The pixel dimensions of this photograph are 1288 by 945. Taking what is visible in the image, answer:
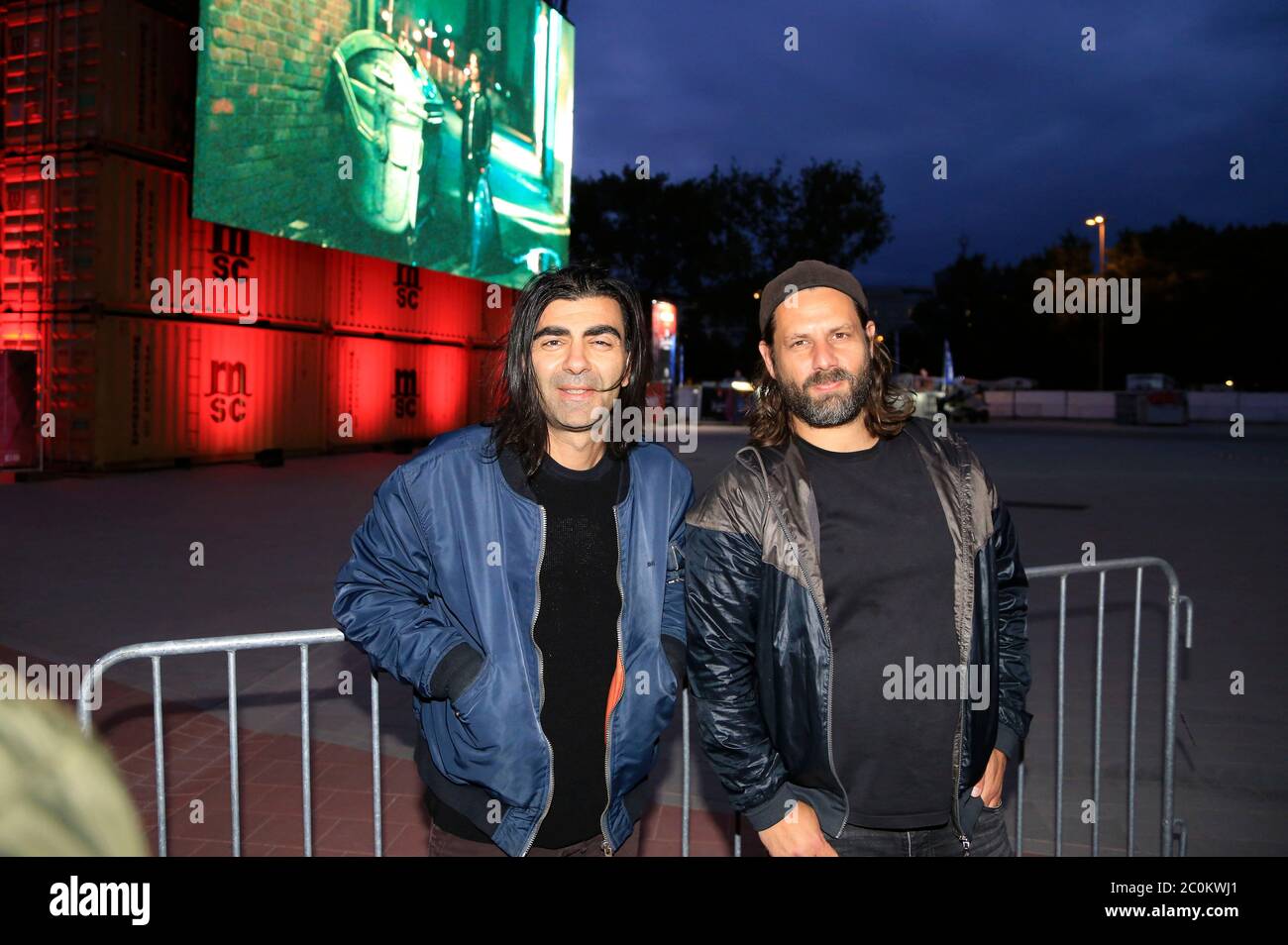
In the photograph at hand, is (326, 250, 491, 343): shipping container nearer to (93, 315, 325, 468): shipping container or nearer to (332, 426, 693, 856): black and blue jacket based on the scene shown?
(93, 315, 325, 468): shipping container

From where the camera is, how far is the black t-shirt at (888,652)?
2.24 m

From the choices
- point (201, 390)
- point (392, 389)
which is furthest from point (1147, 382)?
point (201, 390)

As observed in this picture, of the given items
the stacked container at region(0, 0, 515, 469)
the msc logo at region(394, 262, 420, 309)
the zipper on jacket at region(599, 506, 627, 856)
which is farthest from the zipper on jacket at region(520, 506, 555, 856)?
the msc logo at region(394, 262, 420, 309)

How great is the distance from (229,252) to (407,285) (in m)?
6.69

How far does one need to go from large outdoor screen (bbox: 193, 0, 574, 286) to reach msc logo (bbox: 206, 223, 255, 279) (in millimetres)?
3280

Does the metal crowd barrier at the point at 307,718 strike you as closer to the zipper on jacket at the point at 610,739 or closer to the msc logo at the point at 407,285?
the zipper on jacket at the point at 610,739

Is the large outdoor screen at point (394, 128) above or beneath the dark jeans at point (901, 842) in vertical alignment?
above

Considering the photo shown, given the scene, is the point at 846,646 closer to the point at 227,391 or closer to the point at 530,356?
the point at 530,356

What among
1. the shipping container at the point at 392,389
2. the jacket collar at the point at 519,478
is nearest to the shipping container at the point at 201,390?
the shipping container at the point at 392,389

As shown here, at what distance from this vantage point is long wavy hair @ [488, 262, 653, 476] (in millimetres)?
2354

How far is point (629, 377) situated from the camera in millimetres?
2529

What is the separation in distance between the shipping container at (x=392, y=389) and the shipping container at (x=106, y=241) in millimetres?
4562

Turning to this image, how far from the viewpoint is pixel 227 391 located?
20484 mm
